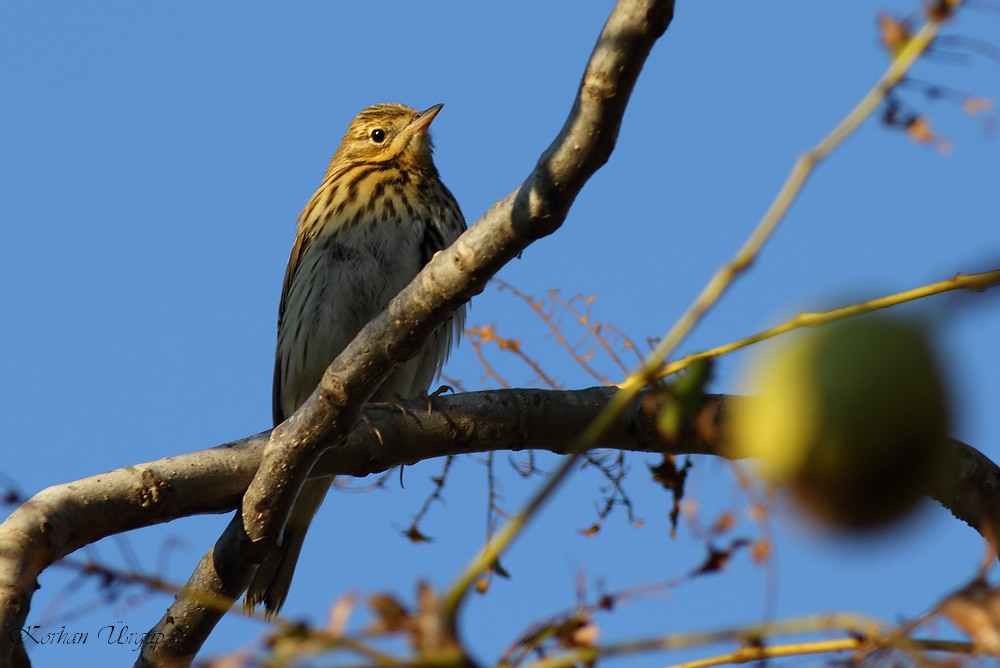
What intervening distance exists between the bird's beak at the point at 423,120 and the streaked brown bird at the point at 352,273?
461mm

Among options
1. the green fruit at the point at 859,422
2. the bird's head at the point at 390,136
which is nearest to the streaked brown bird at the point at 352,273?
the bird's head at the point at 390,136

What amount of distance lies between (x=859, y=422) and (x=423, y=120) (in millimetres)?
7321

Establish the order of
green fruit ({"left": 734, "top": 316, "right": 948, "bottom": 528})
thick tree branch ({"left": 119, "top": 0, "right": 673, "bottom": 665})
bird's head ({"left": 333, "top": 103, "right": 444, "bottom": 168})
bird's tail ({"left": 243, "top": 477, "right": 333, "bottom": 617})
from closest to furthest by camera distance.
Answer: green fruit ({"left": 734, "top": 316, "right": 948, "bottom": 528}) → thick tree branch ({"left": 119, "top": 0, "right": 673, "bottom": 665}) → bird's tail ({"left": 243, "top": 477, "right": 333, "bottom": 617}) → bird's head ({"left": 333, "top": 103, "right": 444, "bottom": 168})

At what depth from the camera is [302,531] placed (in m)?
6.77

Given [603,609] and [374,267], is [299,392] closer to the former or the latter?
[374,267]

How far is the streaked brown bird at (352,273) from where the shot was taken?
7.04 metres

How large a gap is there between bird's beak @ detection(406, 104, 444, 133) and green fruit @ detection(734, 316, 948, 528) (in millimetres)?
7175

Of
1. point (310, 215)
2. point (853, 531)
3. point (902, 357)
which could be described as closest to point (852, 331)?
point (902, 357)

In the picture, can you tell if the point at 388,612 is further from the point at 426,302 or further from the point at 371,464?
the point at 371,464

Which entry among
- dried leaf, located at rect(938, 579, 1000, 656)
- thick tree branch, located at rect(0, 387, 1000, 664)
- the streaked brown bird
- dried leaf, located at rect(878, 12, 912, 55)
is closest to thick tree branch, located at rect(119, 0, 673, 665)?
thick tree branch, located at rect(0, 387, 1000, 664)

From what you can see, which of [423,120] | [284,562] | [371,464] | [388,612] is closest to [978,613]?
[388,612]

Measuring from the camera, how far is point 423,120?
8586mm

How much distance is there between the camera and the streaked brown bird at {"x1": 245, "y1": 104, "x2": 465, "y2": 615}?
7.04m

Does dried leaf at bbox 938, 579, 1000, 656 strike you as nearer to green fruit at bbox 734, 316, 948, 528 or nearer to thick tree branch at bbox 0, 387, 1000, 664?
green fruit at bbox 734, 316, 948, 528
